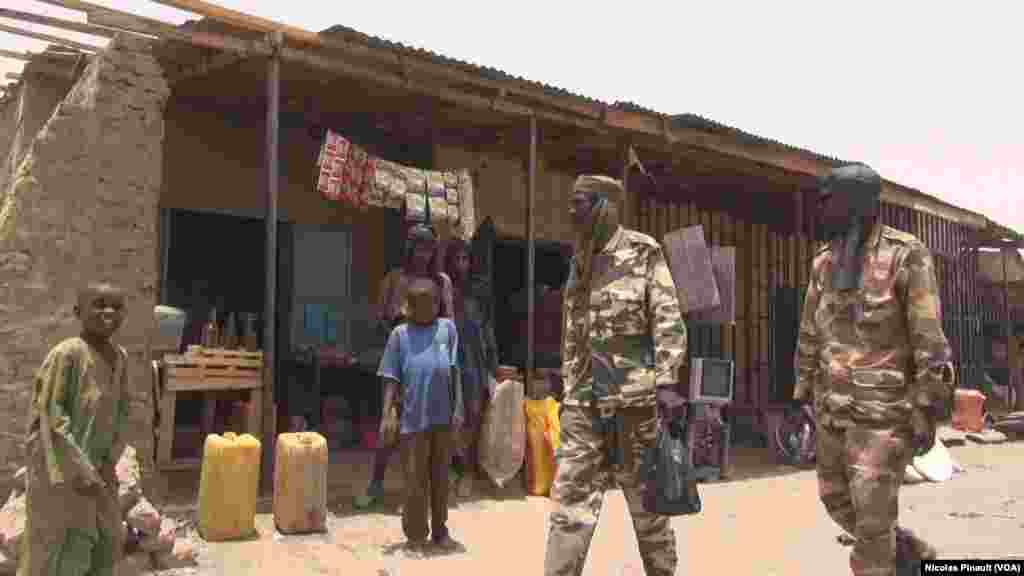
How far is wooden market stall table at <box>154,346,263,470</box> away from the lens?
6082mm

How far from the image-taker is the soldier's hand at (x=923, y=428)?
140 inches

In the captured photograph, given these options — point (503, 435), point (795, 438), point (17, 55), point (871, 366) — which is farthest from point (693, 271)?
point (17, 55)

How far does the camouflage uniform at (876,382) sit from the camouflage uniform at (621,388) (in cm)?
70

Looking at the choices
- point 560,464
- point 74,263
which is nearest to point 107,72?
point 74,263

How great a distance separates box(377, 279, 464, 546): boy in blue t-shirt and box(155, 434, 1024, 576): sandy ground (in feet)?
0.96

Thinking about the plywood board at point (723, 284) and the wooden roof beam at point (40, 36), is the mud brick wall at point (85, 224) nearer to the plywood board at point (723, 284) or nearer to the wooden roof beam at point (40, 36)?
the wooden roof beam at point (40, 36)

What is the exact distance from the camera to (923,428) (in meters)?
3.56

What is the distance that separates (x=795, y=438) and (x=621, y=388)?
6796 mm

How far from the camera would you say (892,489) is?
355cm

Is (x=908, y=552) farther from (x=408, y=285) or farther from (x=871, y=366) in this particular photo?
(x=408, y=285)

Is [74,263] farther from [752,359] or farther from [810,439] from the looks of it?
[752,359]

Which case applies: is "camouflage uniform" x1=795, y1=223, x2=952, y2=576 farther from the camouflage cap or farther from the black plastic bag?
the camouflage cap

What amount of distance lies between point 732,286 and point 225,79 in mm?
5753

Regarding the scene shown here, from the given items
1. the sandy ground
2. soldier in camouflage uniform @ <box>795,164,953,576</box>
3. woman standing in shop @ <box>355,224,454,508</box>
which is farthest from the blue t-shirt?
soldier in camouflage uniform @ <box>795,164,953,576</box>
